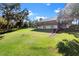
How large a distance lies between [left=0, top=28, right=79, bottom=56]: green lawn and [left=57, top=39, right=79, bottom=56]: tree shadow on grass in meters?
0.05

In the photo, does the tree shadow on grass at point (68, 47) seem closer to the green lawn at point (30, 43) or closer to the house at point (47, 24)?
the green lawn at point (30, 43)

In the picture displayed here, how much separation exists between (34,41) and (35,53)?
16cm

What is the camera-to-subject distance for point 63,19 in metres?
2.92

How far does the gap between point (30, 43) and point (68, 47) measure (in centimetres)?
49

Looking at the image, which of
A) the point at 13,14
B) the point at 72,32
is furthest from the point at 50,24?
the point at 13,14

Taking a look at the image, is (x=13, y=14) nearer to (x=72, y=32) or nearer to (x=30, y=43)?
(x=30, y=43)

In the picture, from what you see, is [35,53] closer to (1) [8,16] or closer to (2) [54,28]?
(2) [54,28]

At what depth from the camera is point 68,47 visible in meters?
2.85

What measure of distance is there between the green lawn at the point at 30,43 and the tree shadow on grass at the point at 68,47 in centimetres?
5

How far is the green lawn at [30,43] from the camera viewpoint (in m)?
2.81

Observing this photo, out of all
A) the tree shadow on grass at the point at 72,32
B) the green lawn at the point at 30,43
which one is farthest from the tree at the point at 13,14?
the tree shadow on grass at the point at 72,32

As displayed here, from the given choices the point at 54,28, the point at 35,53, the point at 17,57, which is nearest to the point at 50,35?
the point at 54,28

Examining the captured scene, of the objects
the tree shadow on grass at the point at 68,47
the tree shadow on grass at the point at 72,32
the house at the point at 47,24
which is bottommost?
the tree shadow on grass at the point at 68,47

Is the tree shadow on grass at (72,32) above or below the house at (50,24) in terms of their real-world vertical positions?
below
